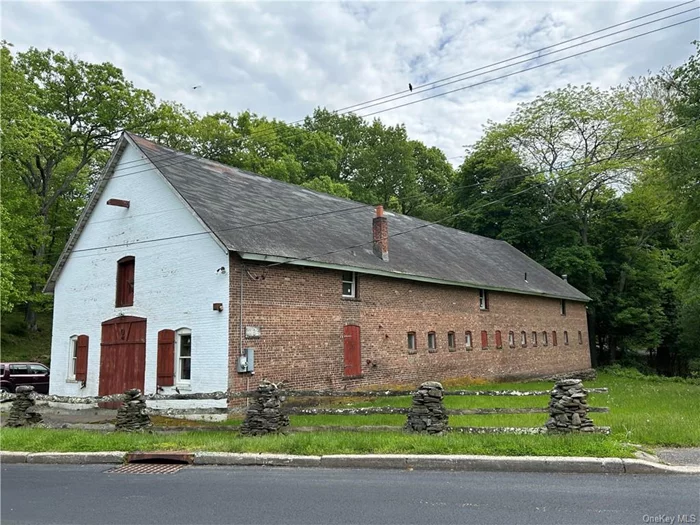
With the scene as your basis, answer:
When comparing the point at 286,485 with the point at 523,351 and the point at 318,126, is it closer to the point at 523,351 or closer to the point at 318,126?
the point at 523,351

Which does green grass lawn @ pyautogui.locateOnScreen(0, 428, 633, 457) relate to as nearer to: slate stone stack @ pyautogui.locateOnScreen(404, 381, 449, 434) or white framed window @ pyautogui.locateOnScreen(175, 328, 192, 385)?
slate stone stack @ pyautogui.locateOnScreen(404, 381, 449, 434)

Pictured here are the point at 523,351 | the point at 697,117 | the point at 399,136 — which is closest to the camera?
the point at 697,117

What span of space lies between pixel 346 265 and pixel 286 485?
34.8 ft

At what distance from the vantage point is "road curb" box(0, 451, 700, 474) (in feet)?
23.9

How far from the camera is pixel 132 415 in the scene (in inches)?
445

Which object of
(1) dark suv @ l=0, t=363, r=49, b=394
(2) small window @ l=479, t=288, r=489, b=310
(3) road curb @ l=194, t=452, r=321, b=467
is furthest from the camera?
(2) small window @ l=479, t=288, r=489, b=310

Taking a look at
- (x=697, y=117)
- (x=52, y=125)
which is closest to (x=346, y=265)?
(x=697, y=117)

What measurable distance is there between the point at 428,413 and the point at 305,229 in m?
10.6

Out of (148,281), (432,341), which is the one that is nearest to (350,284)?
(432,341)

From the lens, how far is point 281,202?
2061 cm

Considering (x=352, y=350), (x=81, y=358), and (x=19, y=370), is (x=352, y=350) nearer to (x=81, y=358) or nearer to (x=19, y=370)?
(x=81, y=358)

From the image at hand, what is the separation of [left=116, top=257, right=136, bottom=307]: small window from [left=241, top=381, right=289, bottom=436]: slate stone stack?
29.2 ft

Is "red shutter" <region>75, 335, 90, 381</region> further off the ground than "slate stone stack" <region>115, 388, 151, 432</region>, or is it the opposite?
"red shutter" <region>75, 335, 90, 381</region>

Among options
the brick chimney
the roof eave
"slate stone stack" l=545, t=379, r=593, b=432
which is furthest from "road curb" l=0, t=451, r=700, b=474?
the brick chimney
